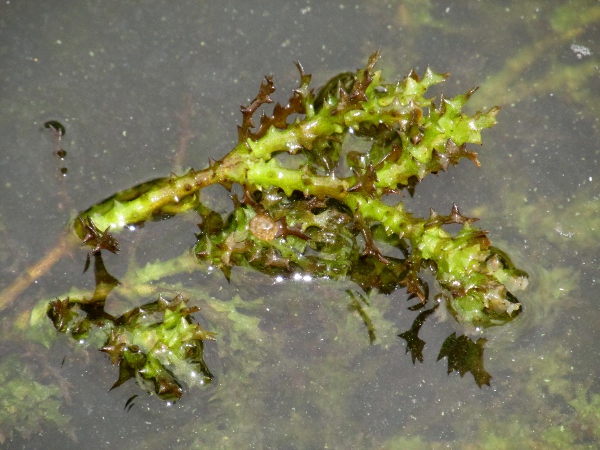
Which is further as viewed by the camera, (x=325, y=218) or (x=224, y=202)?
(x=224, y=202)

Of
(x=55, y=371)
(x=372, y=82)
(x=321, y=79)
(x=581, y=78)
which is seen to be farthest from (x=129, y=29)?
(x=581, y=78)

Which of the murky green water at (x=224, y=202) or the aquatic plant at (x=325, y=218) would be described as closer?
the aquatic plant at (x=325, y=218)

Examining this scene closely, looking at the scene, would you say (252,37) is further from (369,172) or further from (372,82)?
(369,172)

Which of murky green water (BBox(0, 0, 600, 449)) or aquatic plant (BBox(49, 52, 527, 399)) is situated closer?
aquatic plant (BBox(49, 52, 527, 399))
